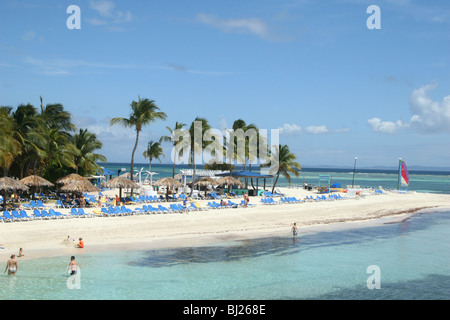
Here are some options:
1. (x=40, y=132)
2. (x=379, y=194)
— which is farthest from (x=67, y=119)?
(x=379, y=194)

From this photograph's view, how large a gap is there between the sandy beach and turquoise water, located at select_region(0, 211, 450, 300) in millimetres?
1245

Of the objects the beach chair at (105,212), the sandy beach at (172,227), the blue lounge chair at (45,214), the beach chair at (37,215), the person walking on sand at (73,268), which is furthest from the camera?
the beach chair at (105,212)

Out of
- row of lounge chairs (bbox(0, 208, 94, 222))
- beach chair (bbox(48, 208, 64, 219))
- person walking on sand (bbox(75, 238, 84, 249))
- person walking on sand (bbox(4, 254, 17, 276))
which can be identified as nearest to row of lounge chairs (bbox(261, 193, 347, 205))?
row of lounge chairs (bbox(0, 208, 94, 222))

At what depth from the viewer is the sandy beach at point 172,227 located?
55.3 feet

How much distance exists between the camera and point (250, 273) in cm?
1465

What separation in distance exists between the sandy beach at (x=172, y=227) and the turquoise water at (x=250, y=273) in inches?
49.0

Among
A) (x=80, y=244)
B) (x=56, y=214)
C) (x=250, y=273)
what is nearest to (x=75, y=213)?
(x=56, y=214)

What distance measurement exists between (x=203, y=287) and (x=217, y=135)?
22.8 m

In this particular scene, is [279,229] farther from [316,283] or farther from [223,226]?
[316,283]

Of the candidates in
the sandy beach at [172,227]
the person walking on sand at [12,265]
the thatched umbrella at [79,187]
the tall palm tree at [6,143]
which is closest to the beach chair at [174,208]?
the sandy beach at [172,227]

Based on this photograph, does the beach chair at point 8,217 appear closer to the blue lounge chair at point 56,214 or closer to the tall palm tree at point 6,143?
the blue lounge chair at point 56,214
